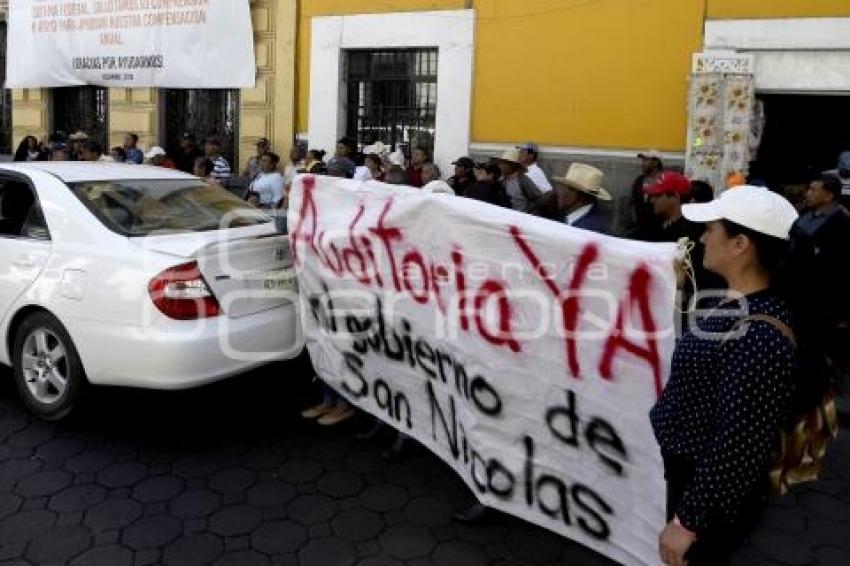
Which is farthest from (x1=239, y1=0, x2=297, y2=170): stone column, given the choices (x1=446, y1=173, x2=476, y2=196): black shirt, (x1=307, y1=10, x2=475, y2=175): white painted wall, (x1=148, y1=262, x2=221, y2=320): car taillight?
(x1=148, y1=262, x2=221, y2=320): car taillight

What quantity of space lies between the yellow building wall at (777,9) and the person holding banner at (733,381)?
6.80m

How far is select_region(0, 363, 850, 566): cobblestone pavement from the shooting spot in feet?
10.6

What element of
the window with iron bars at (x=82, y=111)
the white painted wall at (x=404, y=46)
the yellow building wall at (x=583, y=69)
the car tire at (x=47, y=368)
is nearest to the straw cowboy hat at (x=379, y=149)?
the white painted wall at (x=404, y=46)

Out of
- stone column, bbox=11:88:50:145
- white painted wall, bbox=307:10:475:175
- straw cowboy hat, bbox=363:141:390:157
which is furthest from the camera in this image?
stone column, bbox=11:88:50:145

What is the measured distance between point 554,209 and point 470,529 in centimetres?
233

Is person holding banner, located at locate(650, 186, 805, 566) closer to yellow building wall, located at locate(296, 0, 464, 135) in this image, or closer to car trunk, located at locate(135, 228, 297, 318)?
car trunk, located at locate(135, 228, 297, 318)

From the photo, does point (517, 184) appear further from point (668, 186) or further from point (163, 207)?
point (163, 207)

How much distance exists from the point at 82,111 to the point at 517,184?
9035mm

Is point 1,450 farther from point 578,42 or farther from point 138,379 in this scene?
point 578,42

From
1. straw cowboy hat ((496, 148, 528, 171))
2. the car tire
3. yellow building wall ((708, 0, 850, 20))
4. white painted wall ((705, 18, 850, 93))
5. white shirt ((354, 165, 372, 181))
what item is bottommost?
the car tire

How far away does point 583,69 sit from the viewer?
28.8 feet

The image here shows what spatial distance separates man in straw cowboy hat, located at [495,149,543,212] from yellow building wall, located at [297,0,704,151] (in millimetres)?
1414

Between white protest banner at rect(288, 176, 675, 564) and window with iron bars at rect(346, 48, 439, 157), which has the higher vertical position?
window with iron bars at rect(346, 48, 439, 157)

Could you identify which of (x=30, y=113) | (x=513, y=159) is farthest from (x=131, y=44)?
(x=513, y=159)
